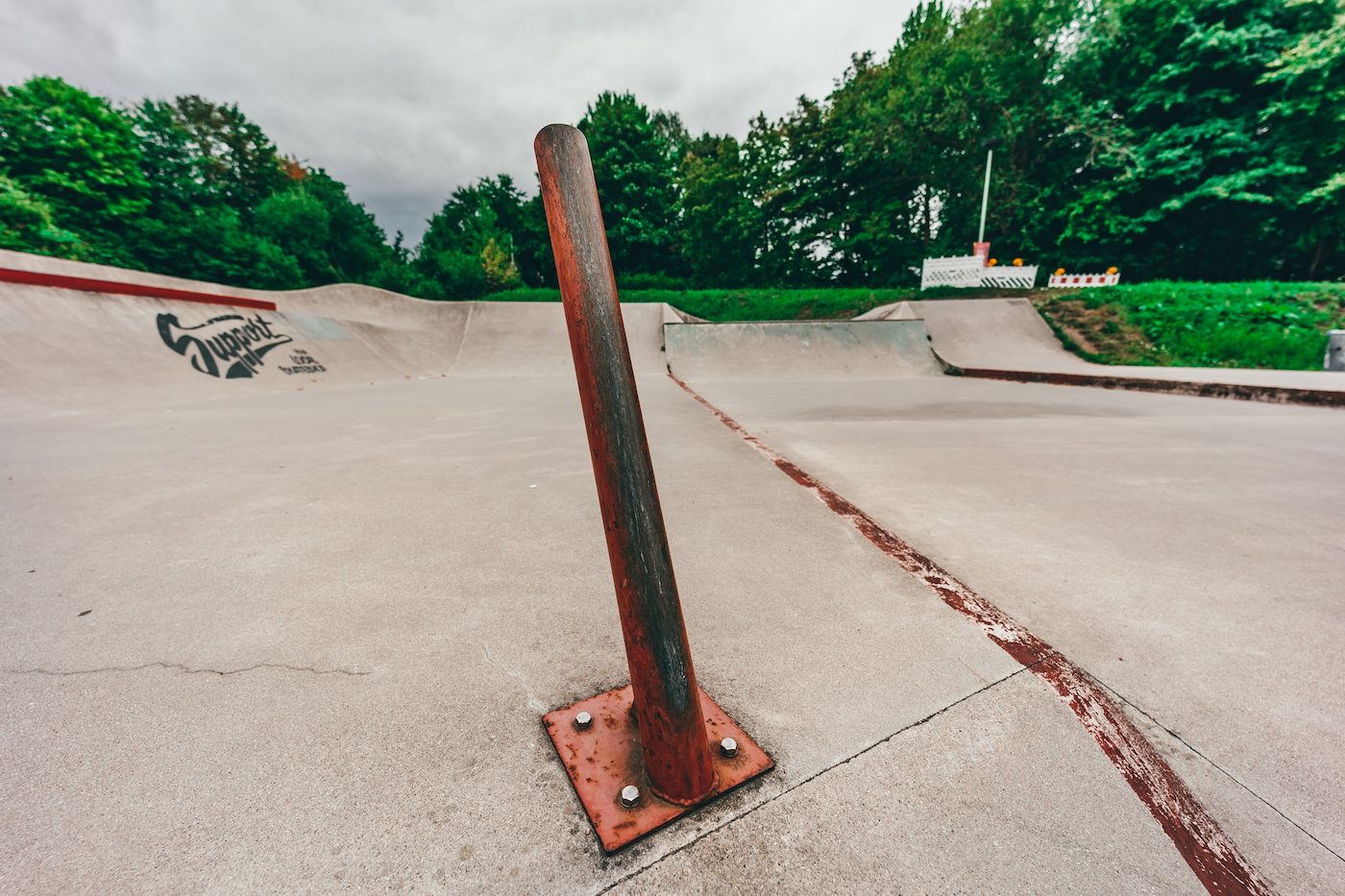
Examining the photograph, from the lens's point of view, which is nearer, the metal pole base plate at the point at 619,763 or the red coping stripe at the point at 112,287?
the metal pole base plate at the point at 619,763

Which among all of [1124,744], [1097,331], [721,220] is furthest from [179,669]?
[721,220]

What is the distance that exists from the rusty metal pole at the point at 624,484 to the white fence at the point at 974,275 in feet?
59.9

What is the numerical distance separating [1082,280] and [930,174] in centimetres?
958

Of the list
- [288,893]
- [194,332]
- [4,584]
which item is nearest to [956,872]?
[288,893]

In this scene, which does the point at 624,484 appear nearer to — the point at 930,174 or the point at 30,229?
the point at 30,229

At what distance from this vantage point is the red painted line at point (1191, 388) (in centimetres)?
574

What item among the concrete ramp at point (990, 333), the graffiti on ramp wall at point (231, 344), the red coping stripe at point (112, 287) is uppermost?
the red coping stripe at point (112, 287)

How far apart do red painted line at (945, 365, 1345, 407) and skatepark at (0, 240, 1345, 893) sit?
294 cm

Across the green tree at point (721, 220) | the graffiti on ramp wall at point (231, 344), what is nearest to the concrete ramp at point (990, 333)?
the green tree at point (721, 220)

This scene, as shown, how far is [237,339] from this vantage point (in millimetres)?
8930

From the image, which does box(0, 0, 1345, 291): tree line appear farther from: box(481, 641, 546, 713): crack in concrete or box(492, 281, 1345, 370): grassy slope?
box(481, 641, 546, 713): crack in concrete

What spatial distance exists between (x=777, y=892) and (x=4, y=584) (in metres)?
2.98

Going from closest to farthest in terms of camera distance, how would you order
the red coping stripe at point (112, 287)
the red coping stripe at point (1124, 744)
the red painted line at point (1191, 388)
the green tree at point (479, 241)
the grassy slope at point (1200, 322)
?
the red coping stripe at point (1124, 744) < the red painted line at point (1191, 388) < the red coping stripe at point (112, 287) < the grassy slope at point (1200, 322) < the green tree at point (479, 241)

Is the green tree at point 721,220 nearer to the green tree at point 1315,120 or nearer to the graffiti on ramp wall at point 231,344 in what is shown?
the green tree at point 1315,120
